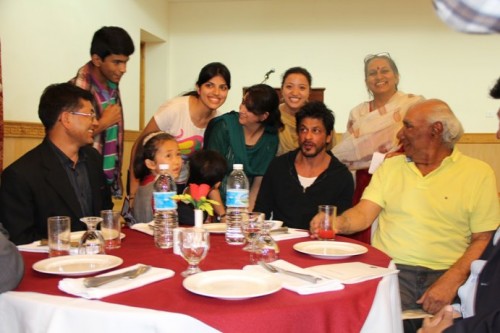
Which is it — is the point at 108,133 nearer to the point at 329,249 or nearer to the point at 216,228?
the point at 216,228

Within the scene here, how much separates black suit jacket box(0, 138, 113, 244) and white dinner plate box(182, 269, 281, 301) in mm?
996

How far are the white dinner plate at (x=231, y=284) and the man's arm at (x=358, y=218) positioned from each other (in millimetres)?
964

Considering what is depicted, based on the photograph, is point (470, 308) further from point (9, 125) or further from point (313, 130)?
point (9, 125)

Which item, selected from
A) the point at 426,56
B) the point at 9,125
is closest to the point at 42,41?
the point at 9,125

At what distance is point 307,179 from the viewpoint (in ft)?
8.90

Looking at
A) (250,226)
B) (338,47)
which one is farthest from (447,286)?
(338,47)

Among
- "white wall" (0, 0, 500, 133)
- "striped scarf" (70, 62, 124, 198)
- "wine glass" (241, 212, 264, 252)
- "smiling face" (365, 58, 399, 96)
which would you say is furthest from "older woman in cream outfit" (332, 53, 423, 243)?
"white wall" (0, 0, 500, 133)

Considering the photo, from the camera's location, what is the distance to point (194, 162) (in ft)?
7.62

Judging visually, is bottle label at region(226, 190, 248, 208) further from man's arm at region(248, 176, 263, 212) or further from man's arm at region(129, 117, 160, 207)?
man's arm at region(248, 176, 263, 212)

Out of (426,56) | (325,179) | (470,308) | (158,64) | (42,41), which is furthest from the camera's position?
(158,64)

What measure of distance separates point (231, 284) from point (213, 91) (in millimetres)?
2058

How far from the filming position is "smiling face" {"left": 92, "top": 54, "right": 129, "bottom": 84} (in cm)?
304

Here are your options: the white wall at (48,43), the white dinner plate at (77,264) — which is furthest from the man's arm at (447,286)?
the white wall at (48,43)

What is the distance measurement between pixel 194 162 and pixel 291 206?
0.66 meters
